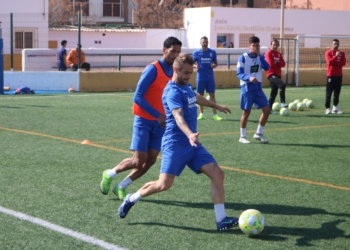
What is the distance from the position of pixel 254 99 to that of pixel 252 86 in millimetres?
282

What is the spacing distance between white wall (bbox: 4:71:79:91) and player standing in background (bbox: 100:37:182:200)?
54.0 ft

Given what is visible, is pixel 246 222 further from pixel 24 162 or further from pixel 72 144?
pixel 72 144

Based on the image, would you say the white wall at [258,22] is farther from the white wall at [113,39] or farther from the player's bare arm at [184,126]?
the player's bare arm at [184,126]

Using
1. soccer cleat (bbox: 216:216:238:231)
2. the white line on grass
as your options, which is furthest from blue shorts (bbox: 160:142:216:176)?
the white line on grass

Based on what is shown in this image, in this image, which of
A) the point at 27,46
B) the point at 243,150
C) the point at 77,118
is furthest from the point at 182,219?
the point at 27,46

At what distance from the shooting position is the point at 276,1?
73125 mm

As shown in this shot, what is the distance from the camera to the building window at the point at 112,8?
70000mm

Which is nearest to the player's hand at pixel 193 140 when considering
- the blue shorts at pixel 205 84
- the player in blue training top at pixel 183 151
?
the player in blue training top at pixel 183 151

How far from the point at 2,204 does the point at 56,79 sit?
16.8m

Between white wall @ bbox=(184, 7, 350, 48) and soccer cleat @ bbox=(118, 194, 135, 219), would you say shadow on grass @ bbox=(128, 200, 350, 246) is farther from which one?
white wall @ bbox=(184, 7, 350, 48)

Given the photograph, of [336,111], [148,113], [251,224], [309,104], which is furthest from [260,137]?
[309,104]

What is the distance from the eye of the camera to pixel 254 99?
489 inches

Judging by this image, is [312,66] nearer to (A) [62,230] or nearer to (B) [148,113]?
(B) [148,113]

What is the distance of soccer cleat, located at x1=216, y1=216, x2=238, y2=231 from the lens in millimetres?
6363
